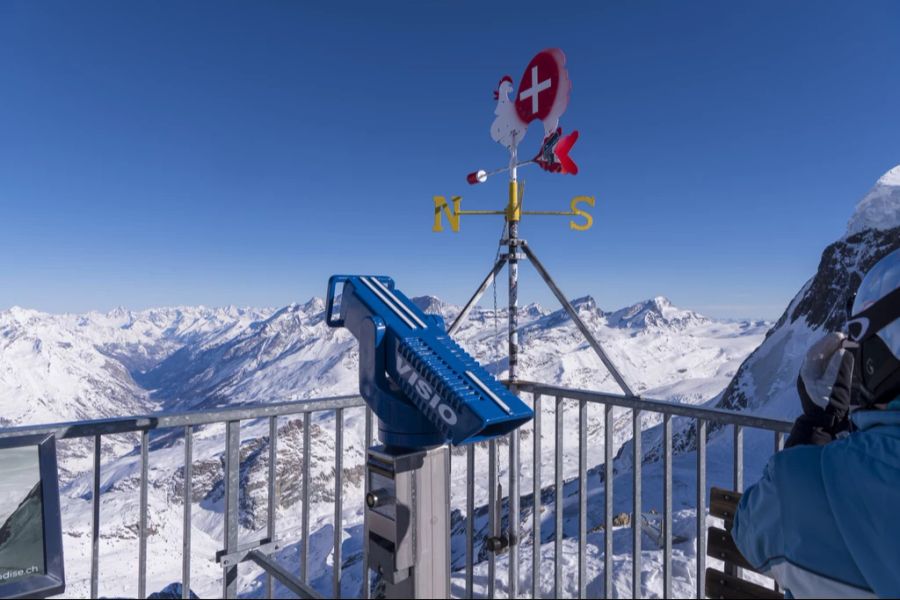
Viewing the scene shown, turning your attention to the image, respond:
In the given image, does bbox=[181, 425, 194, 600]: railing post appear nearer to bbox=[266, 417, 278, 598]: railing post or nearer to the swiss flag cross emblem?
bbox=[266, 417, 278, 598]: railing post

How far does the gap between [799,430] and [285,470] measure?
181749mm

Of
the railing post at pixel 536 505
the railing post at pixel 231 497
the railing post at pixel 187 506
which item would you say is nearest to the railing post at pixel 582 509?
the railing post at pixel 536 505

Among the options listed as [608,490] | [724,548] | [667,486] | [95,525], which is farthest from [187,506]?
[724,548]

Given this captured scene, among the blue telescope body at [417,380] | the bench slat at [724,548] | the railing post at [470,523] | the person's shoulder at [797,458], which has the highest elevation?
the blue telescope body at [417,380]

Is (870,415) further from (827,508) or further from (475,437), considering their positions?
(475,437)

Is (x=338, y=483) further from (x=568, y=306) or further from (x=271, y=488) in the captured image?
(x=568, y=306)

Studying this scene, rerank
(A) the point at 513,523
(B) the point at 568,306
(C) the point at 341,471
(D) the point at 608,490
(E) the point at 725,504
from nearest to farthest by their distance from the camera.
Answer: (E) the point at 725,504, (D) the point at 608,490, (C) the point at 341,471, (B) the point at 568,306, (A) the point at 513,523

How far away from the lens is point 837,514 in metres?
1.27

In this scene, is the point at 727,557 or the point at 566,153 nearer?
the point at 727,557

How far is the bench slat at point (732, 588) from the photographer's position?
7.53 feet

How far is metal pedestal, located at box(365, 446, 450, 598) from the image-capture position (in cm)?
145

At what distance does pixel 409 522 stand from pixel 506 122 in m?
2.63

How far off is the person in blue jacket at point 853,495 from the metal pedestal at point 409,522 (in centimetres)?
89

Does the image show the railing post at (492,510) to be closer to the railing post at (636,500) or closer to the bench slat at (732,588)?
the railing post at (636,500)
